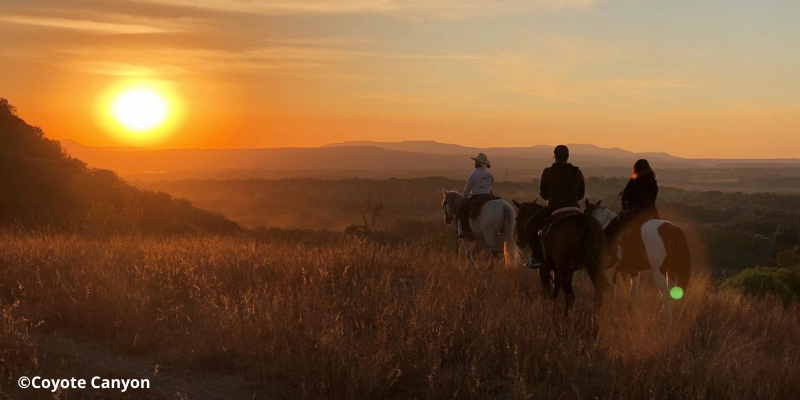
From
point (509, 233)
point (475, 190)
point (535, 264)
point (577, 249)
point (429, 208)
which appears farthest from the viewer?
point (429, 208)

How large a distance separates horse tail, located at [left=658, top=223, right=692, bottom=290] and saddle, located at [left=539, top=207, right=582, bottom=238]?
1.45 metres

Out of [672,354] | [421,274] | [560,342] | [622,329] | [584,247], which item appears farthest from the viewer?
[421,274]

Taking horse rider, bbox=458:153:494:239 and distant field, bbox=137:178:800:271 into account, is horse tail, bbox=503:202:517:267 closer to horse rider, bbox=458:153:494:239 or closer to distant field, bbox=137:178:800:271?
horse rider, bbox=458:153:494:239

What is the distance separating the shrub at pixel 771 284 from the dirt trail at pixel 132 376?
13278 mm

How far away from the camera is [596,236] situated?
26.2ft

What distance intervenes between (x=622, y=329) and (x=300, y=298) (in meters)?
4.36

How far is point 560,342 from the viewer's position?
265 inches

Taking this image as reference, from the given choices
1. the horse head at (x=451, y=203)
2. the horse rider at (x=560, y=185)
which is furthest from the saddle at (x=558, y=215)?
the horse head at (x=451, y=203)

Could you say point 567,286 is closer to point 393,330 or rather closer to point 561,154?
point 561,154

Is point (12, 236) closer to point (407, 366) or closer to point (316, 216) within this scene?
point (407, 366)

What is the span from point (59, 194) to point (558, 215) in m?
23.1

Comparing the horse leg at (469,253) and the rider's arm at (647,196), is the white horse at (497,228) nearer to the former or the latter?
the horse leg at (469,253)

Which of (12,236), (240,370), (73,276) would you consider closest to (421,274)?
(240,370)


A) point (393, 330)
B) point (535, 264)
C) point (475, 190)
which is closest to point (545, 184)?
point (535, 264)
